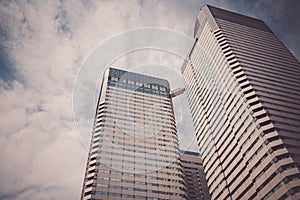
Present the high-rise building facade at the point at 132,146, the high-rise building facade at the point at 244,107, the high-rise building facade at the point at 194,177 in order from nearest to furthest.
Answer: the high-rise building facade at the point at 244,107 < the high-rise building facade at the point at 132,146 < the high-rise building facade at the point at 194,177

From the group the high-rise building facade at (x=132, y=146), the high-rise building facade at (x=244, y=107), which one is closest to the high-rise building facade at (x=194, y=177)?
the high-rise building facade at (x=132, y=146)

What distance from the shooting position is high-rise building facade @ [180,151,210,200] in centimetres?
11174

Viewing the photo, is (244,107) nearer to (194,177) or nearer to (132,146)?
(132,146)

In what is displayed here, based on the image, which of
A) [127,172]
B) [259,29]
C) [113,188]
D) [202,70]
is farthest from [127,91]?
[259,29]

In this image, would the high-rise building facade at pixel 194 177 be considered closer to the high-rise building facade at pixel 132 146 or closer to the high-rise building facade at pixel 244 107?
the high-rise building facade at pixel 132 146

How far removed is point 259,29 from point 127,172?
7303 centimetres

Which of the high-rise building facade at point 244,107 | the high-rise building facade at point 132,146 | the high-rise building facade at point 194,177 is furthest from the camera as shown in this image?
the high-rise building facade at point 194,177

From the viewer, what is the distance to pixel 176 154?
90.6 meters

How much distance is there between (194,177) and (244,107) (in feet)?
235

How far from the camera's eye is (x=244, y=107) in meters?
59.9

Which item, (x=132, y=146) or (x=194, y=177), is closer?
(x=132, y=146)

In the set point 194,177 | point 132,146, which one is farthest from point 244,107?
point 194,177

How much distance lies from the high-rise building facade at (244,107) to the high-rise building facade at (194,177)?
3883 cm

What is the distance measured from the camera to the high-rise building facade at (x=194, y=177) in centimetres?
11174
